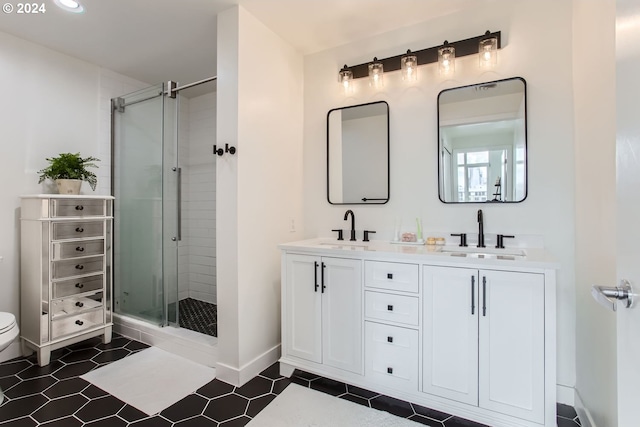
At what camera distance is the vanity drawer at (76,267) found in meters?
2.42

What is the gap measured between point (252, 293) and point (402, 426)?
1.26 metres

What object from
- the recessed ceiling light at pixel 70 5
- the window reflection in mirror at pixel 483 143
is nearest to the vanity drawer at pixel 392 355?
the window reflection in mirror at pixel 483 143

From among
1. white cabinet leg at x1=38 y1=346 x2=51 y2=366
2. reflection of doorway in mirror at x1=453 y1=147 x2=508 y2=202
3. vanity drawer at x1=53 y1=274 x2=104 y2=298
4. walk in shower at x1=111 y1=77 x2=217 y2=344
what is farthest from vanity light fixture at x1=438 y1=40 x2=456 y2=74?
white cabinet leg at x1=38 y1=346 x2=51 y2=366

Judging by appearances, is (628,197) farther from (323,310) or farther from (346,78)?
(346,78)

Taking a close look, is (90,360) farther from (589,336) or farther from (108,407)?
(589,336)

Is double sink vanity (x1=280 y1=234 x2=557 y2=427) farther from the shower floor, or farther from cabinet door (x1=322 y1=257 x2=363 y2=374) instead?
the shower floor

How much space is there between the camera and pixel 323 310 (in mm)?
2094

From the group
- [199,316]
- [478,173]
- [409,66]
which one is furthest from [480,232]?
[199,316]

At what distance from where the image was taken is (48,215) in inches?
92.0

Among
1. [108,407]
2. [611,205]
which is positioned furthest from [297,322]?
[611,205]

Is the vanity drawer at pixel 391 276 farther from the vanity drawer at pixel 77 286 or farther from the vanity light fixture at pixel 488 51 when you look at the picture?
the vanity drawer at pixel 77 286

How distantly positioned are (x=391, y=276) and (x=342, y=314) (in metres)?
0.43

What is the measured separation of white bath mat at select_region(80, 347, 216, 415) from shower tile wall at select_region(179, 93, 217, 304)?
49.6 inches

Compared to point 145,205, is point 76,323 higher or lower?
lower
